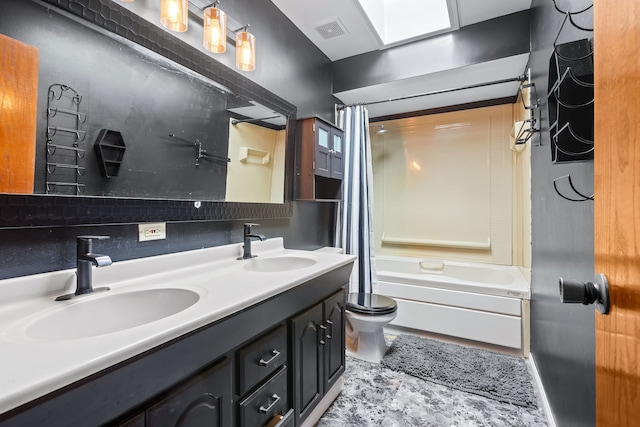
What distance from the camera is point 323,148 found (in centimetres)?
236

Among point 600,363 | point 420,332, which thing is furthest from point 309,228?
point 600,363

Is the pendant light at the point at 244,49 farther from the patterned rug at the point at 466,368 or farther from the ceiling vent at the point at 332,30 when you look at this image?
the patterned rug at the point at 466,368

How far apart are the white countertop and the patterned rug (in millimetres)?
1098

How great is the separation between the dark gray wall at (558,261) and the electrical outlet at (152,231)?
1.68 metres

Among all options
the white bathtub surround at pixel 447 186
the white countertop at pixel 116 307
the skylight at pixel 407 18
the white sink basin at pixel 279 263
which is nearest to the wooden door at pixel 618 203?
the white countertop at pixel 116 307

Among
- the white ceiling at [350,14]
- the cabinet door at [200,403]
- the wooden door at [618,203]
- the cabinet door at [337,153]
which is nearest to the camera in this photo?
the wooden door at [618,203]

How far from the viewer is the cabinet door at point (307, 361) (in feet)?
4.28

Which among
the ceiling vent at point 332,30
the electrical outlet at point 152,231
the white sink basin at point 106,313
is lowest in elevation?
the white sink basin at point 106,313

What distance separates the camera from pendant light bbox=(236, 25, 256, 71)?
5.49ft

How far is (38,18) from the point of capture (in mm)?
965

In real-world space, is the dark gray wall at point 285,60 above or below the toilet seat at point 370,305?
above

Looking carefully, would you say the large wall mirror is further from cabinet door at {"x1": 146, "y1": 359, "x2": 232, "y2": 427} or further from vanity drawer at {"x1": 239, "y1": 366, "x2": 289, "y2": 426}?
vanity drawer at {"x1": 239, "y1": 366, "x2": 289, "y2": 426}

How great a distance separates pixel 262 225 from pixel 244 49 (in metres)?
1.06

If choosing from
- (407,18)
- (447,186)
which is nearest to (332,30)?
(407,18)
